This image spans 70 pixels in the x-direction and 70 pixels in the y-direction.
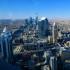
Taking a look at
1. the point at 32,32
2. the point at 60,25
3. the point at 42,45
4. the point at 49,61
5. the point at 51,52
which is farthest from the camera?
the point at 60,25

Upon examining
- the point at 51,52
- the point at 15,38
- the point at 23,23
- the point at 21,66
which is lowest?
the point at 21,66

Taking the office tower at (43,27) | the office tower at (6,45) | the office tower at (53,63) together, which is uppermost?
the office tower at (43,27)

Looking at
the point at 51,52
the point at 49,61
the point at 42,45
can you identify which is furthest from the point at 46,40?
the point at 49,61

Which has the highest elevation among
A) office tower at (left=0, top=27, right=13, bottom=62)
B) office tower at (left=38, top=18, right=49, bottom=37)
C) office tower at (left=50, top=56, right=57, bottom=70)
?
office tower at (left=38, top=18, right=49, bottom=37)

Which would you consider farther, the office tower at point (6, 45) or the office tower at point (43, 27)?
the office tower at point (43, 27)

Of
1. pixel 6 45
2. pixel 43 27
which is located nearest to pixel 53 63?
pixel 6 45

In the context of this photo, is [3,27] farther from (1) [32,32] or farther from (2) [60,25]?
(2) [60,25]

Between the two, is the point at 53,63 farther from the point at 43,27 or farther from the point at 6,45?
the point at 43,27

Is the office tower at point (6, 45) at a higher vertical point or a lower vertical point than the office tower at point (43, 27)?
lower
